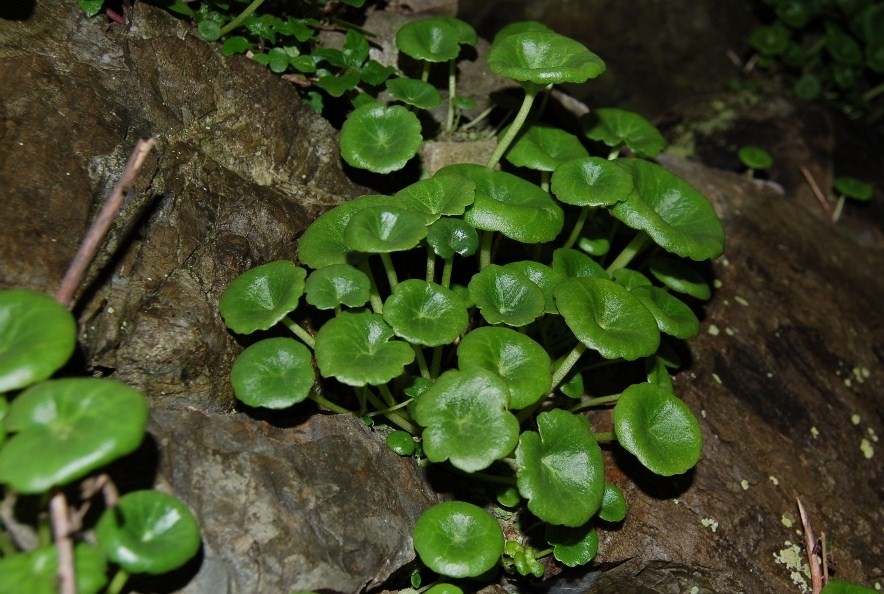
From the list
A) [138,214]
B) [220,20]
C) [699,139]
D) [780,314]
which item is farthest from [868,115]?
[138,214]

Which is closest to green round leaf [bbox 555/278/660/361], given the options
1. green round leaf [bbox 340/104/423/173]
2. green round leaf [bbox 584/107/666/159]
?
green round leaf [bbox 340/104/423/173]

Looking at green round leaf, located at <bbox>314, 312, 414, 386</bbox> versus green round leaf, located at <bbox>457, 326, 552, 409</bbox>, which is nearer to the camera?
green round leaf, located at <bbox>314, 312, 414, 386</bbox>

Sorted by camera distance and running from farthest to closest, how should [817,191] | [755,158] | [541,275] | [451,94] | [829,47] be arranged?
[829,47] → [817,191] → [755,158] → [451,94] → [541,275]

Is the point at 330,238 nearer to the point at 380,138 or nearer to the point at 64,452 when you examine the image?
the point at 380,138

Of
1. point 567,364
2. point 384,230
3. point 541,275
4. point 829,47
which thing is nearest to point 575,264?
point 541,275

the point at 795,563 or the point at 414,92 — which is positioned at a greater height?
the point at 414,92

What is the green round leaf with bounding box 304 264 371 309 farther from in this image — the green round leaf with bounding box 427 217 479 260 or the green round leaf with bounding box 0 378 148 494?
the green round leaf with bounding box 0 378 148 494
